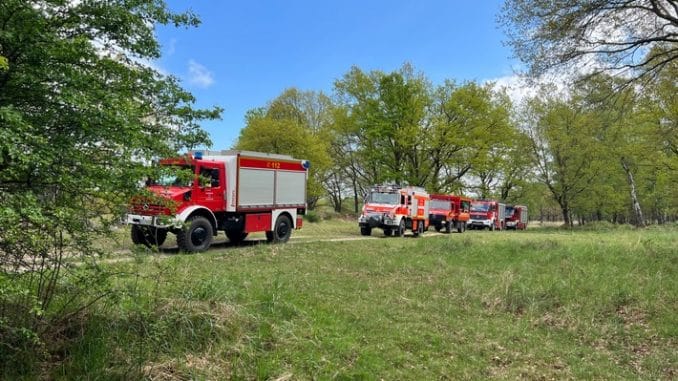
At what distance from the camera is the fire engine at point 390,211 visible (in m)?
25.7

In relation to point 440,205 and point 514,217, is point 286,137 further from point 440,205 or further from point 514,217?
point 514,217

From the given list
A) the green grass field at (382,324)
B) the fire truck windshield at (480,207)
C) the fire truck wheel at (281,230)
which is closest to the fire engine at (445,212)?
the fire truck windshield at (480,207)

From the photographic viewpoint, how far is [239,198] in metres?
16.6

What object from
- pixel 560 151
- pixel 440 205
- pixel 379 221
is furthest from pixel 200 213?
pixel 560 151

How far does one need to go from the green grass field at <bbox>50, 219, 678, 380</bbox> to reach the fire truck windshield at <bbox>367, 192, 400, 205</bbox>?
14075 millimetres

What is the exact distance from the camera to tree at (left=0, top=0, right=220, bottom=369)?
3711 mm

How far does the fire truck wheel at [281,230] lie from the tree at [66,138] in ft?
43.9

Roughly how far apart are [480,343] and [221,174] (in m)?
11.3

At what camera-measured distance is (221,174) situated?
16.1 meters

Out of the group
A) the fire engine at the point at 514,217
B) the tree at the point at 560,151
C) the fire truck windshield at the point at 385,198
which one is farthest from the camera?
the fire engine at the point at 514,217

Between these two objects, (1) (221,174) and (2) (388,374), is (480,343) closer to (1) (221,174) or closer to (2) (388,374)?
(2) (388,374)

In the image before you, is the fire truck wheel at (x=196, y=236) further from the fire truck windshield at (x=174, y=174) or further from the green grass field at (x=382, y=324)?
the fire truck windshield at (x=174, y=174)

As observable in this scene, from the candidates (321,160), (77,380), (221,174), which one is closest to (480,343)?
(77,380)

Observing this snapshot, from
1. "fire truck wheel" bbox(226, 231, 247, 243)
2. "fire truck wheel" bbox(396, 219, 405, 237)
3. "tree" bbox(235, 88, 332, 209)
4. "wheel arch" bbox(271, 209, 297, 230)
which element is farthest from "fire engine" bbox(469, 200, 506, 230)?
"fire truck wheel" bbox(226, 231, 247, 243)
